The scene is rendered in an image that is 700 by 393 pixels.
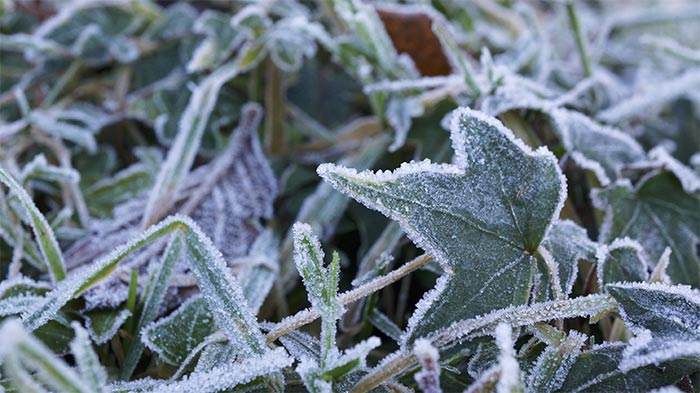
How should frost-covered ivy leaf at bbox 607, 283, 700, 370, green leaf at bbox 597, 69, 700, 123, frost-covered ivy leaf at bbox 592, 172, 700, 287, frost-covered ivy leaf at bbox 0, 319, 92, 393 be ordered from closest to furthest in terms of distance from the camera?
1. frost-covered ivy leaf at bbox 0, 319, 92, 393
2. frost-covered ivy leaf at bbox 607, 283, 700, 370
3. frost-covered ivy leaf at bbox 592, 172, 700, 287
4. green leaf at bbox 597, 69, 700, 123

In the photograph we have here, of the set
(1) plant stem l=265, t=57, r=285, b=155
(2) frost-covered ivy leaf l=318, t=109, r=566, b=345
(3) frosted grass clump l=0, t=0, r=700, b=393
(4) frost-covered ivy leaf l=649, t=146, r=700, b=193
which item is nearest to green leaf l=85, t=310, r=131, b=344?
(3) frosted grass clump l=0, t=0, r=700, b=393

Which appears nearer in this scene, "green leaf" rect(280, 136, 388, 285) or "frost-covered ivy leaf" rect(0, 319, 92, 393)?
"frost-covered ivy leaf" rect(0, 319, 92, 393)

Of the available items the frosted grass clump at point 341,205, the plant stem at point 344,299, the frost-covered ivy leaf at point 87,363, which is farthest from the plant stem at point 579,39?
the frost-covered ivy leaf at point 87,363

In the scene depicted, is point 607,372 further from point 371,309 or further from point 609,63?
point 609,63

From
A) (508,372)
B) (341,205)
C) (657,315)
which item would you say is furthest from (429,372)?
(341,205)

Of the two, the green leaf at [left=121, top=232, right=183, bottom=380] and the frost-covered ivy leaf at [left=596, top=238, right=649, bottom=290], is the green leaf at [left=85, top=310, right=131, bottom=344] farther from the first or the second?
the frost-covered ivy leaf at [left=596, top=238, right=649, bottom=290]

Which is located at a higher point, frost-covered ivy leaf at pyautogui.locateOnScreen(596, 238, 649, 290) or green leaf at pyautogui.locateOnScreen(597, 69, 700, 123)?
green leaf at pyautogui.locateOnScreen(597, 69, 700, 123)

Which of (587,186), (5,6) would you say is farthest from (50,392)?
(5,6)
